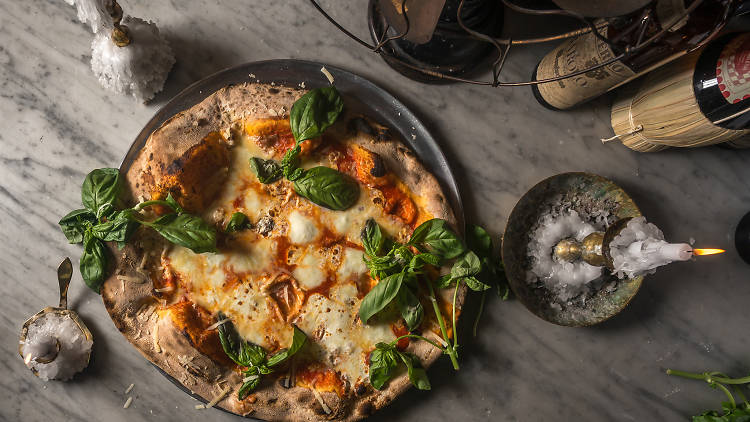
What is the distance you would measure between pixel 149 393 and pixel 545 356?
1.21 metres

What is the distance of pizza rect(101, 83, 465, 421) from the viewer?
1.38 m

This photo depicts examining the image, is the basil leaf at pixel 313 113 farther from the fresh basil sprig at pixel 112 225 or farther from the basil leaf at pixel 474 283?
the basil leaf at pixel 474 283

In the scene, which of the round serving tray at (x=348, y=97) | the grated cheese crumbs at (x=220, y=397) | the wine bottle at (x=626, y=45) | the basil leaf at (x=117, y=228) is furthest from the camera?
the round serving tray at (x=348, y=97)

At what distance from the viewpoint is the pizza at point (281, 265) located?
1382mm

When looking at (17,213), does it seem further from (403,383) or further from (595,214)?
(595,214)

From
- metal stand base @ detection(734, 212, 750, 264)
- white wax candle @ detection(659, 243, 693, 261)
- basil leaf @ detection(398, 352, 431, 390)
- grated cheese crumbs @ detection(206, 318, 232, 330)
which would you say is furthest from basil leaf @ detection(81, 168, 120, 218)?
metal stand base @ detection(734, 212, 750, 264)

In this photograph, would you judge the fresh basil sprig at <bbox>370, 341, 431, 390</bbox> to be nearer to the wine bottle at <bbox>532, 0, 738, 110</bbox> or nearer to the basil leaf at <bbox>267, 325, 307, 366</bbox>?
the basil leaf at <bbox>267, 325, 307, 366</bbox>

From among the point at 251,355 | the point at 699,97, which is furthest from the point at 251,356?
the point at 699,97

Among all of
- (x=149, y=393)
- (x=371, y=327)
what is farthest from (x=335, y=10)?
(x=149, y=393)

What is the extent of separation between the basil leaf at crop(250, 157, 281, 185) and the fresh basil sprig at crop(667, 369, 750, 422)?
130 centimetres

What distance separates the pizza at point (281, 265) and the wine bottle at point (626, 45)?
0.45m

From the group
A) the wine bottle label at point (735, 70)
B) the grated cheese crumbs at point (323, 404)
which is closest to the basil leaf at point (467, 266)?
the grated cheese crumbs at point (323, 404)

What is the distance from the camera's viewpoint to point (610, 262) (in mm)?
1301

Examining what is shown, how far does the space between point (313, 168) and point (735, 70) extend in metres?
1.01
